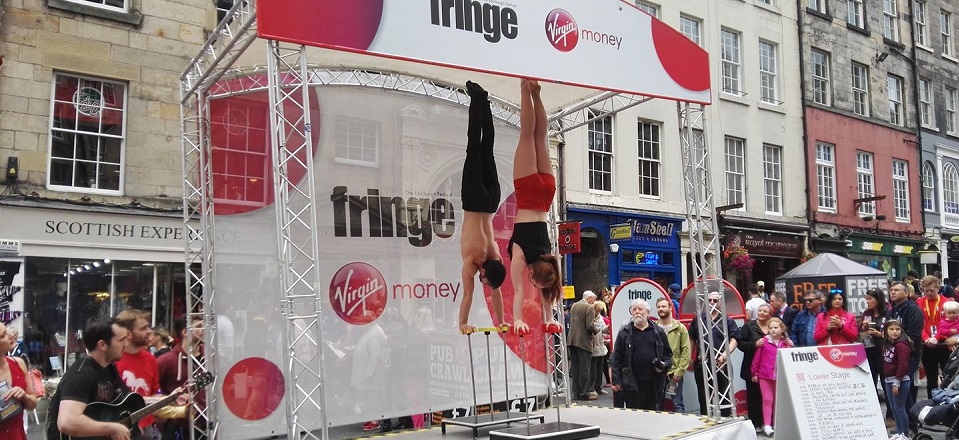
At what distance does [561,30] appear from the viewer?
6.62 meters

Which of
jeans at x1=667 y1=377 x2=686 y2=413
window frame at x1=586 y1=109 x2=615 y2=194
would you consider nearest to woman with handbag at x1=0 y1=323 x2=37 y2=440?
jeans at x1=667 y1=377 x2=686 y2=413

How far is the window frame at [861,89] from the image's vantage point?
75.0 ft

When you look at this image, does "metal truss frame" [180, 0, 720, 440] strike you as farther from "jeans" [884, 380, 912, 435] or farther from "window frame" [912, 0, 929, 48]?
"window frame" [912, 0, 929, 48]

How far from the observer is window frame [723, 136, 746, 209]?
1947 cm

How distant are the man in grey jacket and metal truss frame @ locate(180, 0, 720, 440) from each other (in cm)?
287

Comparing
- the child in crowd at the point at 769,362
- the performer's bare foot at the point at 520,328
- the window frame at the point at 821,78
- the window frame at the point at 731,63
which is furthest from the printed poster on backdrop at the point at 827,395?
the window frame at the point at 821,78

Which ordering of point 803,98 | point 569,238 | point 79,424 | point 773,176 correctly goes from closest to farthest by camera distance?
point 79,424, point 569,238, point 773,176, point 803,98

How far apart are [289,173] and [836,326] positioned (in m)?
5.82

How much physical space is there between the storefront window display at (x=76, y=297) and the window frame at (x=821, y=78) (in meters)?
17.1

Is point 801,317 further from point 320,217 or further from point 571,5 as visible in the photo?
point 320,217

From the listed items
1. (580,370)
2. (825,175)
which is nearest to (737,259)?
(825,175)

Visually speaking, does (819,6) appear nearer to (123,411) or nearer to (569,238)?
(569,238)

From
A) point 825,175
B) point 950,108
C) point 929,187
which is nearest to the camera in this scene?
point 825,175

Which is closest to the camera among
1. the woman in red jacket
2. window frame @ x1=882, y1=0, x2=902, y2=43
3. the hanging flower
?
the woman in red jacket
